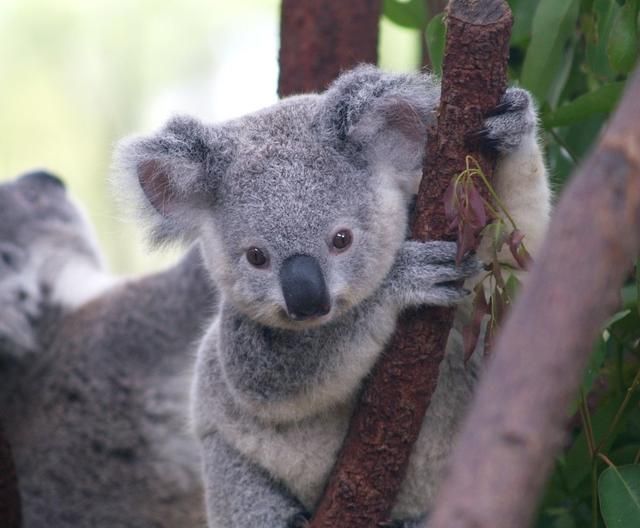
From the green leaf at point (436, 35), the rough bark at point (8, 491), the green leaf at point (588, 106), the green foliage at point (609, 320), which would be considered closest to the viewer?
Answer: the green foliage at point (609, 320)

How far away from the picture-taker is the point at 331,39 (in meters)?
4.47

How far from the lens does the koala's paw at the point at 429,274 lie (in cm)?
243

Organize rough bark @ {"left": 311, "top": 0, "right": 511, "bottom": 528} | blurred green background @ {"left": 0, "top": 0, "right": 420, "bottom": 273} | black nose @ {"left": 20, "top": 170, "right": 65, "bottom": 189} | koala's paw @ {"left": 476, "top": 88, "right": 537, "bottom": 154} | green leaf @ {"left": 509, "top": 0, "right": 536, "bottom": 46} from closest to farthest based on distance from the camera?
1. rough bark @ {"left": 311, "top": 0, "right": 511, "bottom": 528}
2. koala's paw @ {"left": 476, "top": 88, "right": 537, "bottom": 154}
3. green leaf @ {"left": 509, "top": 0, "right": 536, "bottom": 46}
4. black nose @ {"left": 20, "top": 170, "right": 65, "bottom": 189}
5. blurred green background @ {"left": 0, "top": 0, "right": 420, "bottom": 273}

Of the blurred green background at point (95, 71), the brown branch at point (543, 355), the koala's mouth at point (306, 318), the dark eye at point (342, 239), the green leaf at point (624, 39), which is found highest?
the brown branch at point (543, 355)

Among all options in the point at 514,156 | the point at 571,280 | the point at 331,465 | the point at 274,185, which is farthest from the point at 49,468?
the point at 571,280

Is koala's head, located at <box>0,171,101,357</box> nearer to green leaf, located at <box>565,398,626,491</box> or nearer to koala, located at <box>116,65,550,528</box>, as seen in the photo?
koala, located at <box>116,65,550,528</box>

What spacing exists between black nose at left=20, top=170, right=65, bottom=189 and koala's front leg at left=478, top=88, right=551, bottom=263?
4.21 metres

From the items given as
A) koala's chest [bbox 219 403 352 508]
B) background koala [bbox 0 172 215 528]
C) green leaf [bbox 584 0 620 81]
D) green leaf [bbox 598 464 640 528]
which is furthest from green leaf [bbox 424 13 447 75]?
background koala [bbox 0 172 215 528]

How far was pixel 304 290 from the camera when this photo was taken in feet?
7.80

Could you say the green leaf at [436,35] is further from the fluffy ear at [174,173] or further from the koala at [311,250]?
the fluffy ear at [174,173]

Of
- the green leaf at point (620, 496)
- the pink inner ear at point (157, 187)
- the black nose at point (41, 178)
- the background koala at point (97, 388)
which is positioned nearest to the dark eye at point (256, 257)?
the pink inner ear at point (157, 187)

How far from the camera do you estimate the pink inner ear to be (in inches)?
111

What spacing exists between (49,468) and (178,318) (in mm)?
954

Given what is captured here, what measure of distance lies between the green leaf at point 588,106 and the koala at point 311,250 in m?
0.34
